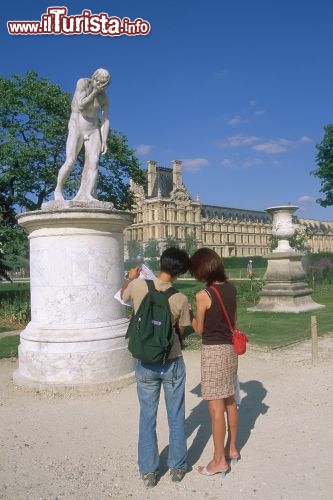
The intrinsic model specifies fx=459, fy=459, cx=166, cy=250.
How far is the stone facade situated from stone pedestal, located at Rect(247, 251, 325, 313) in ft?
258

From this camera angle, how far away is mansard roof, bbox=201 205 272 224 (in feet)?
390

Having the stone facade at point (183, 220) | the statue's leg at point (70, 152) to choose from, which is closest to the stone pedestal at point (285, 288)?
the statue's leg at point (70, 152)

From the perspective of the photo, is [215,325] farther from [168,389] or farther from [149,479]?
[149,479]

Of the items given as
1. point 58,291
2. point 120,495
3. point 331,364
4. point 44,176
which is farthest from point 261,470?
point 44,176

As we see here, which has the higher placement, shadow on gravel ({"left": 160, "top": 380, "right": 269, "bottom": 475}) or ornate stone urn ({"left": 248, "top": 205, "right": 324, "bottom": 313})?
ornate stone urn ({"left": 248, "top": 205, "right": 324, "bottom": 313})

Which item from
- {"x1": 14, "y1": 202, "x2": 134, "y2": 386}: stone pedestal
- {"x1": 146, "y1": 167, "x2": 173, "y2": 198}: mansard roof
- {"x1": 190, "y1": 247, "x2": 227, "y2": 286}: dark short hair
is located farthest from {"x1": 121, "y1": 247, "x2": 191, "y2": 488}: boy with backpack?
{"x1": 146, "y1": 167, "x2": 173, "y2": 198}: mansard roof

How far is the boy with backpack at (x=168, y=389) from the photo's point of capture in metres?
3.50

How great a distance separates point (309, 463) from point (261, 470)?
0.43 metres

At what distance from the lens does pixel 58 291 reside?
6.20m

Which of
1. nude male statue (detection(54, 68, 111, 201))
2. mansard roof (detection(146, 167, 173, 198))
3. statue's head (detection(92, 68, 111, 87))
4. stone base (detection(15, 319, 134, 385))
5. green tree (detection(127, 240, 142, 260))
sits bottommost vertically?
stone base (detection(15, 319, 134, 385))

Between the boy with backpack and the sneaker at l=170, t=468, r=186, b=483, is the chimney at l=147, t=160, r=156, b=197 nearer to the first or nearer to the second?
the boy with backpack

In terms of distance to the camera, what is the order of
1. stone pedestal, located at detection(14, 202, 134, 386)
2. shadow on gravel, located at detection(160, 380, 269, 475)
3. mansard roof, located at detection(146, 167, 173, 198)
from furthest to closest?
mansard roof, located at detection(146, 167, 173, 198)
stone pedestal, located at detection(14, 202, 134, 386)
shadow on gravel, located at detection(160, 380, 269, 475)

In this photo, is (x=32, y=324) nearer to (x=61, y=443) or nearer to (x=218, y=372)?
(x=61, y=443)

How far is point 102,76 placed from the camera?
21.3 ft
